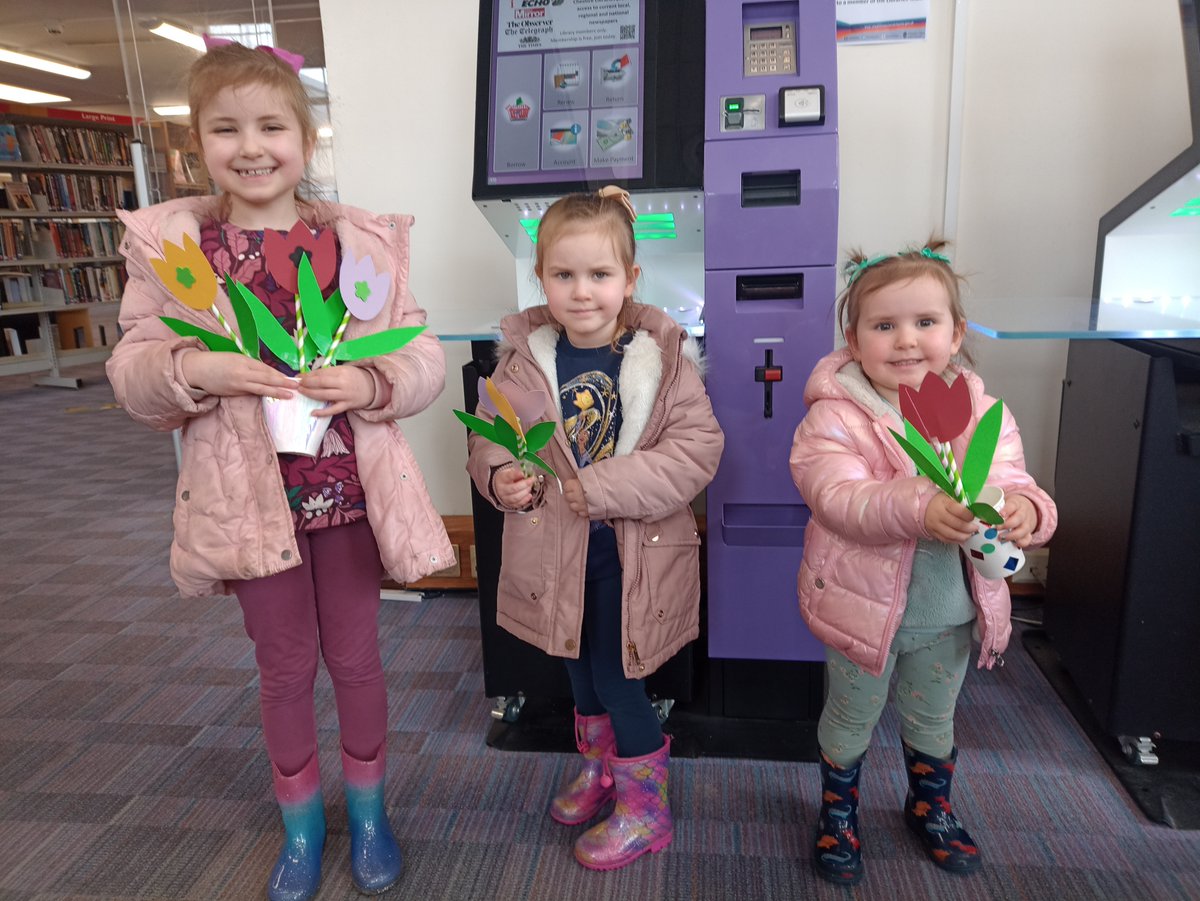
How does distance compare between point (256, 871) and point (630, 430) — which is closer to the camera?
point (630, 430)

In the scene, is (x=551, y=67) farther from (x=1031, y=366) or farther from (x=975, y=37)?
(x=1031, y=366)

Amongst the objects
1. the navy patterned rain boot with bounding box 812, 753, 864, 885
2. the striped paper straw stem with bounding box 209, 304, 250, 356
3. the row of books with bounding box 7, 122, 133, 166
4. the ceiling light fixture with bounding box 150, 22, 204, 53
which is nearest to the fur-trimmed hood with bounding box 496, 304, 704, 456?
the striped paper straw stem with bounding box 209, 304, 250, 356

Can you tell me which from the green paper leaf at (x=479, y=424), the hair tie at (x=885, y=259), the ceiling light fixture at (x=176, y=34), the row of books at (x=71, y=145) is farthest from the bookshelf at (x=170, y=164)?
the row of books at (x=71, y=145)

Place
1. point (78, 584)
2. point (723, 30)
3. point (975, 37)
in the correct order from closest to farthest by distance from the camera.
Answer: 1. point (723, 30)
2. point (975, 37)
3. point (78, 584)

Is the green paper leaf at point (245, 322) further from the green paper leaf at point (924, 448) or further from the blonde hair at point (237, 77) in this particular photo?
the green paper leaf at point (924, 448)

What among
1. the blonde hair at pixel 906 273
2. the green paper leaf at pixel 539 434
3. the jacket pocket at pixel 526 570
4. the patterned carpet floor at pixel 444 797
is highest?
the blonde hair at pixel 906 273

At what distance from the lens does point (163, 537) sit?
3252 millimetres

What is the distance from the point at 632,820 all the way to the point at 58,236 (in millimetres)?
7755

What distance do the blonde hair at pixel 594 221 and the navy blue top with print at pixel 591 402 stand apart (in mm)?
151

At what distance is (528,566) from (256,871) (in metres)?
0.75

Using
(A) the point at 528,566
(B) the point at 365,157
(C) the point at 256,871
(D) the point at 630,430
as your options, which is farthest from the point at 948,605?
(B) the point at 365,157

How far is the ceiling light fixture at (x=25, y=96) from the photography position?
23.9ft

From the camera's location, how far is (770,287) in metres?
1.61

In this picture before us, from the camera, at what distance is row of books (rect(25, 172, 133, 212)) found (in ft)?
23.1
